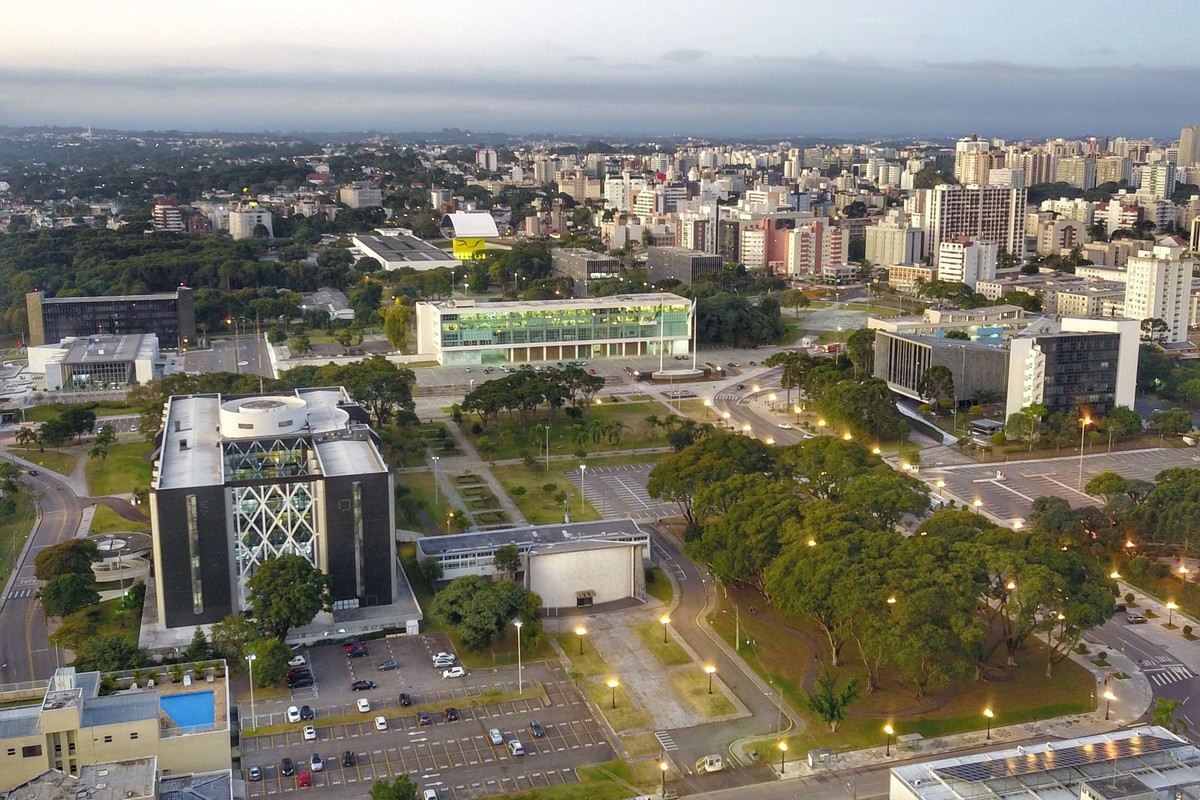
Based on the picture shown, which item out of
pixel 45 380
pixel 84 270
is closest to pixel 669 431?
pixel 45 380

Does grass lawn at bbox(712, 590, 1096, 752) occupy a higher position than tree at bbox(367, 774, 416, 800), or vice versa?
tree at bbox(367, 774, 416, 800)

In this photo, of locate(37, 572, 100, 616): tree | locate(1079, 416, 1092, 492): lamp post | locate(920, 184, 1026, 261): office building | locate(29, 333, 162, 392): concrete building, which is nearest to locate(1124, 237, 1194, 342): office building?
locate(1079, 416, 1092, 492): lamp post

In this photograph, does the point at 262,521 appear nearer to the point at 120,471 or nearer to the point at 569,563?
the point at 569,563

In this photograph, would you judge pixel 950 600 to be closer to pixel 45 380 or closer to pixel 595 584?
pixel 595 584

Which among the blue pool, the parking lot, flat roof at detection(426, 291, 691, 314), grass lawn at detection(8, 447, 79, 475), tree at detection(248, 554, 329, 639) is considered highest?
flat roof at detection(426, 291, 691, 314)

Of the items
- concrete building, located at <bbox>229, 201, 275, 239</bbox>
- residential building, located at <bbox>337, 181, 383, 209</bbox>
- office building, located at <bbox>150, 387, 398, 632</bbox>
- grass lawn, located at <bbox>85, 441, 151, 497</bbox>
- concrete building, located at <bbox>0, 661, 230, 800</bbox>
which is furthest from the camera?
residential building, located at <bbox>337, 181, 383, 209</bbox>

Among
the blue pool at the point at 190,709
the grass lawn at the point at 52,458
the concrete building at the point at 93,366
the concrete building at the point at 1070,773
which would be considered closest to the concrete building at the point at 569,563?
the blue pool at the point at 190,709

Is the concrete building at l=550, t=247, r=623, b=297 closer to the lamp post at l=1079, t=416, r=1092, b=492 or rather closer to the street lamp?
the lamp post at l=1079, t=416, r=1092, b=492

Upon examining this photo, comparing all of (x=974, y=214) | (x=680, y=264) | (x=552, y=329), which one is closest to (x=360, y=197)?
(x=680, y=264)
